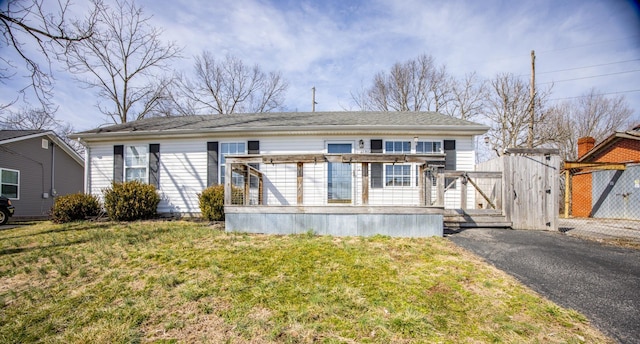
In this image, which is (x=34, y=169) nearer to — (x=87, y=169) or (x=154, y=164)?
(x=87, y=169)

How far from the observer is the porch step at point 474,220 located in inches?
243

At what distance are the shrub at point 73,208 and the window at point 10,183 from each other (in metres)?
6.57

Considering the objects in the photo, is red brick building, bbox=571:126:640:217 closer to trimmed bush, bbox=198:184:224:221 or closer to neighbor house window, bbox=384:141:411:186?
neighbor house window, bbox=384:141:411:186

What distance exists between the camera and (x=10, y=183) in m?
11.7

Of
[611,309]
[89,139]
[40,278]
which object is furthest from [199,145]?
[611,309]

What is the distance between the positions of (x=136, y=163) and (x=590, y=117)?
29.7 meters

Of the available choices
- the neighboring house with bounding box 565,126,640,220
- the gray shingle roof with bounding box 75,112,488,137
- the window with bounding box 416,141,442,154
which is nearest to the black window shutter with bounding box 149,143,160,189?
the gray shingle roof with bounding box 75,112,488,137

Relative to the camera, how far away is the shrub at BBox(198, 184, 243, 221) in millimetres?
7504

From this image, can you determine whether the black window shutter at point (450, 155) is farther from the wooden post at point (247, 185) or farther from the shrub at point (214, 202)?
the shrub at point (214, 202)

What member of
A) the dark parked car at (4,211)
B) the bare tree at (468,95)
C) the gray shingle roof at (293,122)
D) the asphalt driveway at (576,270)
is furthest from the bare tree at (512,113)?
the dark parked car at (4,211)

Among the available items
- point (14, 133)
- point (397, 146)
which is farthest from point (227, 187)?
point (14, 133)

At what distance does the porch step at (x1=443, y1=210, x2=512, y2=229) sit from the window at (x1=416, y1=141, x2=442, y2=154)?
9.11ft

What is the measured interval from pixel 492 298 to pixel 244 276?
2.81m

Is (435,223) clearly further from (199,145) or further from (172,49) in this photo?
(172,49)
